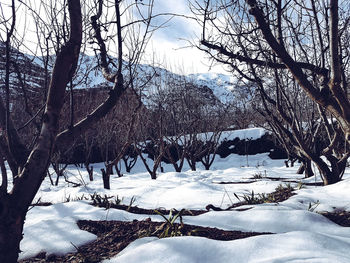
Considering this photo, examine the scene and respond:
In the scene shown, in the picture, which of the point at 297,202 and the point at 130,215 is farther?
the point at 297,202

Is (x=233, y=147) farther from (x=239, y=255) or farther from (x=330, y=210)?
(x=239, y=255)

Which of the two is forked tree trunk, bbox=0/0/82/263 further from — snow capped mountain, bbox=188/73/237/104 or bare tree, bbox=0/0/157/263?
snow capped mountain, bbox=188/73/237/104

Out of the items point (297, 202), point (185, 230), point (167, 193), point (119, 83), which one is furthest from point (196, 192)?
point (119, 83)

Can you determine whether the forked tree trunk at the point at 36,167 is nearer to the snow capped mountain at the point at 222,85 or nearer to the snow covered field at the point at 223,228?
the snow covered field at the point at 223,228

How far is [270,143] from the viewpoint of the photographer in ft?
41.1

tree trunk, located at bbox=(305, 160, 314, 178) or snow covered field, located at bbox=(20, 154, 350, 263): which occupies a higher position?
tree trunk, located at bbox=(305, 160, 314, 178)

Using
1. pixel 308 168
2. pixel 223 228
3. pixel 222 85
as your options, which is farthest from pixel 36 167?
pixel 222 85

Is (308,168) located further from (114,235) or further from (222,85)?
(222,85)

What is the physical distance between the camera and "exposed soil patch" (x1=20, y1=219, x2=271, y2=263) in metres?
1.85

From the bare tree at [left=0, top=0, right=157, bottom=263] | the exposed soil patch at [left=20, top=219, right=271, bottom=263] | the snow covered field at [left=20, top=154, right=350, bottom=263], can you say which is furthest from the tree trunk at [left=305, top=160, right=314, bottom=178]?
the bare tree at [left=0, top=0, right=157, bottom=263]

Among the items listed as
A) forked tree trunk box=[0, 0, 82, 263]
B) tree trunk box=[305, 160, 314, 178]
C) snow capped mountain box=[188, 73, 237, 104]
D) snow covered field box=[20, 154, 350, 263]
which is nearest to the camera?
snow covered field box=[20, 154, 350, 263]

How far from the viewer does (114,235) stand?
85.8 inches

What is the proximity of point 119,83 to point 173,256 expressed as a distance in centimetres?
130

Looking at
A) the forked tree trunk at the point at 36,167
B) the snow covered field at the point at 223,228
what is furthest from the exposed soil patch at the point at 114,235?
the forked tree trunk at the point at 36,167
